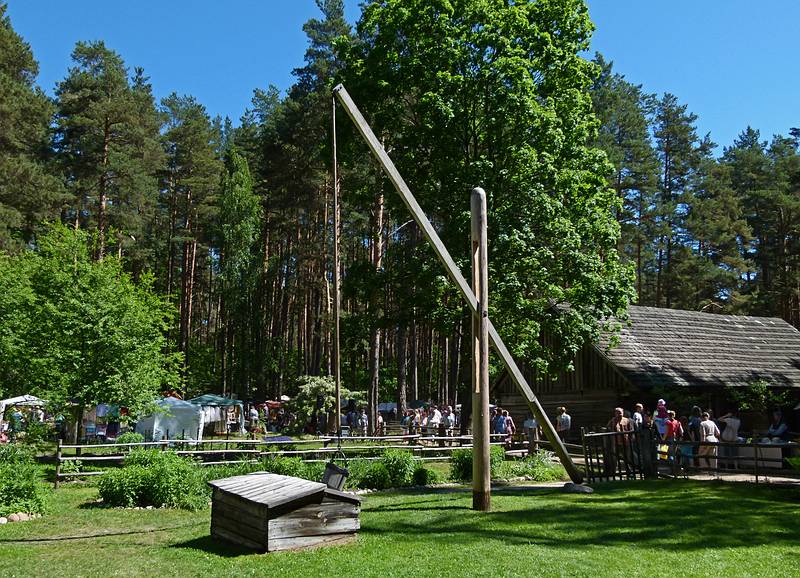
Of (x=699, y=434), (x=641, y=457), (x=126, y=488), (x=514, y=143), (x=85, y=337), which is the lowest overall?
(x=126, y=488)

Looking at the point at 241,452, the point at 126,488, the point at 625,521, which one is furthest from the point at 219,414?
the point at 625,521

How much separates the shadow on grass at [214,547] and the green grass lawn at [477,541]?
0.08ft

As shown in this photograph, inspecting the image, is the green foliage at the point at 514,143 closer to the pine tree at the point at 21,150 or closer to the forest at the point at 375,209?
the forest at the point at 375,209

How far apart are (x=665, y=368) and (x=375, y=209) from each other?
45.6ft

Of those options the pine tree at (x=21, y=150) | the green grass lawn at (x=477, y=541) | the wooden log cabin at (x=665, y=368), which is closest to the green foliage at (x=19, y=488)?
the green grass lawn at (x=477, y=541)

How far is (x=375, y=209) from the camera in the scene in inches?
1278

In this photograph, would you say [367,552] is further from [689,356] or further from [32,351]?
[689,356]

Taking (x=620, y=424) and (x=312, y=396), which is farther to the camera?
(x=312, y=396)

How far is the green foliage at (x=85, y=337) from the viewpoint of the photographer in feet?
66.4

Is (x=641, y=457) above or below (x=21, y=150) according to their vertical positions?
below

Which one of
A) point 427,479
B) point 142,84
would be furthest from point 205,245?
point 427,479

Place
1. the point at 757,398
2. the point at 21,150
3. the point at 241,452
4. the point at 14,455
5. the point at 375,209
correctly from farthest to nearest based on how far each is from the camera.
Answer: the point at 21,150
the point at 375,209
the point at 757,398
the point at 241,452
the point at 14,455

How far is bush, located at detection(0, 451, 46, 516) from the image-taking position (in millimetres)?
11594

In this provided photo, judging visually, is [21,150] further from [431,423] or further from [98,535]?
[98,535]
